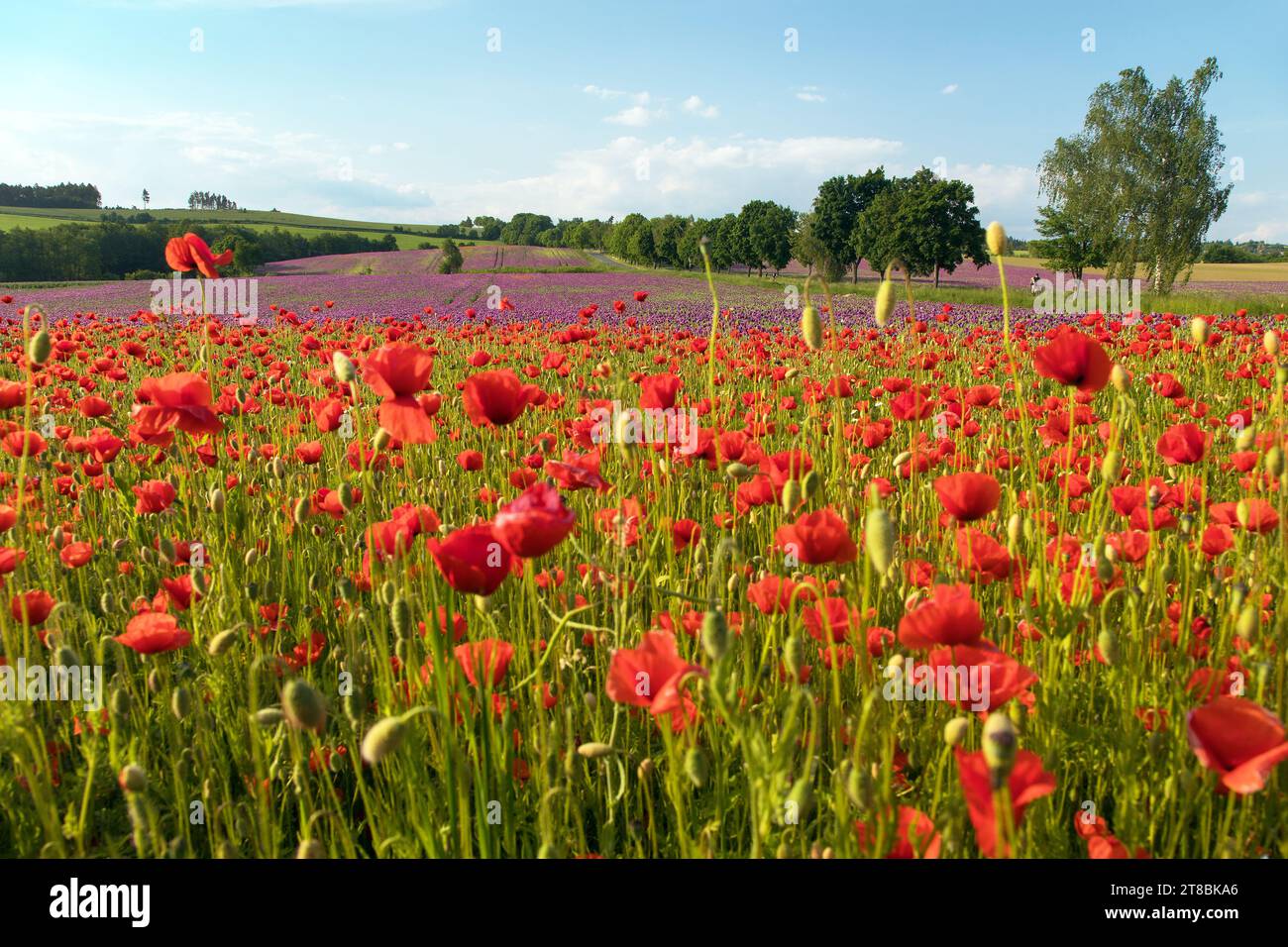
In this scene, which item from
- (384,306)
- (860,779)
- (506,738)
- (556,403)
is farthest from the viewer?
(384,306)

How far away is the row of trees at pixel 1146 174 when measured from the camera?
106 feet

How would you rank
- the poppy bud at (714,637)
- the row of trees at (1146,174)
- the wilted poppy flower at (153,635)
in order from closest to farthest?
the poppy bud at (714,637), the wilted poppy flower at (153,635), the row of trees at (1146,174)

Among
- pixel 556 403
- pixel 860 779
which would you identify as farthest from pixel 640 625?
pixel 556 403

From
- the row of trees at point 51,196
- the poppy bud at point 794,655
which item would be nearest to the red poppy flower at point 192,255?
the poppy bud at point 794,655

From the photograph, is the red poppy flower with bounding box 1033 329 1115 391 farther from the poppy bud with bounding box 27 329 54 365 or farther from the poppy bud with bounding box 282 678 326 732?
the poppy bud with bounding box 27 329 54 365

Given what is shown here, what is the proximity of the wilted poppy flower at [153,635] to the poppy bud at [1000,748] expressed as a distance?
1520mm

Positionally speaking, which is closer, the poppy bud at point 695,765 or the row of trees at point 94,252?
the poppy bud at point 695,765

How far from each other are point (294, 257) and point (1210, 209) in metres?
51.1

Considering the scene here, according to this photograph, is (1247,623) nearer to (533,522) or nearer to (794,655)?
(794,655)

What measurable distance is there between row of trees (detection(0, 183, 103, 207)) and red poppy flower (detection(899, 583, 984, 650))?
3330 inches

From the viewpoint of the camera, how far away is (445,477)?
3475 millimetres

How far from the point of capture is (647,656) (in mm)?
1201

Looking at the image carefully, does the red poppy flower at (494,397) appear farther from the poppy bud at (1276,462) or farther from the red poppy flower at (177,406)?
the poppy bud at (1276,462)

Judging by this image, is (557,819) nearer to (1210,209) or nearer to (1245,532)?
(1245,532)
